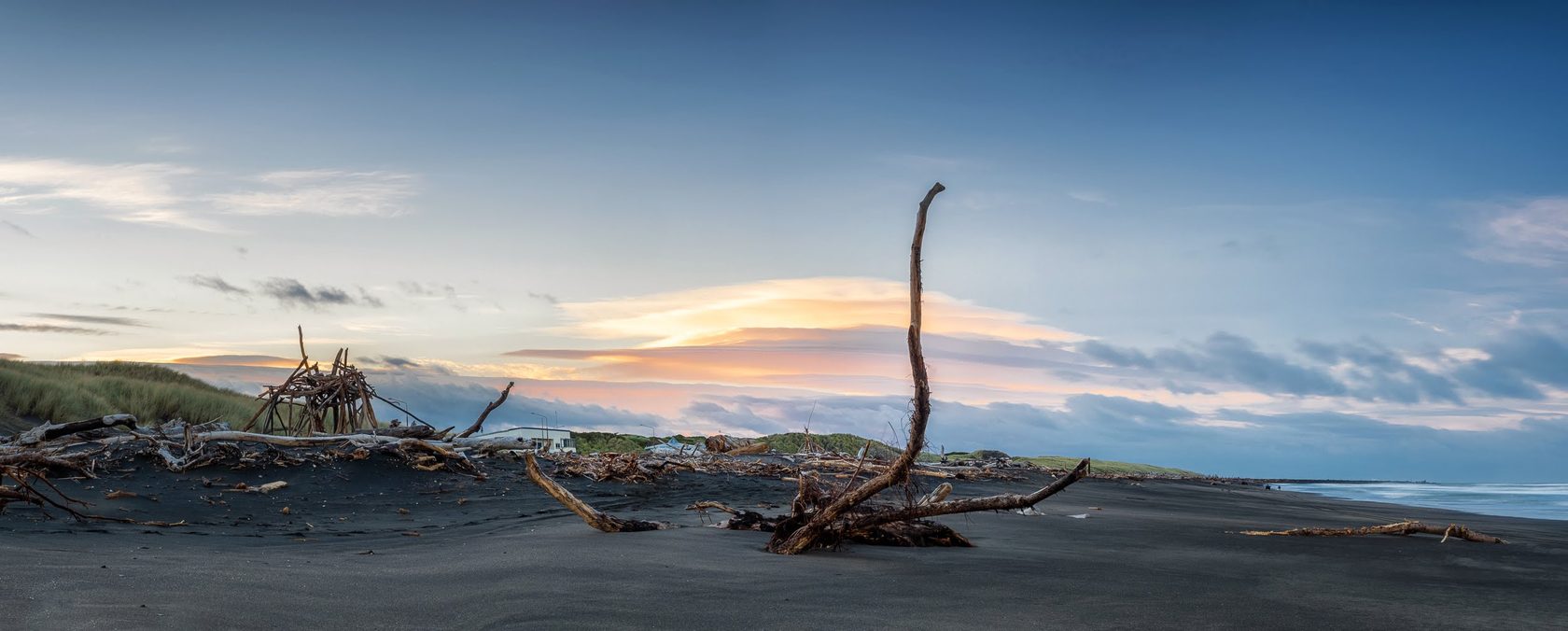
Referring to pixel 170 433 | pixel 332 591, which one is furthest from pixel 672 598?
pixel 170 433

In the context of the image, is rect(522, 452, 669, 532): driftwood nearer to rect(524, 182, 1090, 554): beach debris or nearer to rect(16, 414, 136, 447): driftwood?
rect(524, 182, 1090, 554): beach debris

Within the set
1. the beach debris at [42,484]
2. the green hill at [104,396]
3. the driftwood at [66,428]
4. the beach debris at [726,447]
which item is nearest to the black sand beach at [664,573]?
the beach debris at [42,484]

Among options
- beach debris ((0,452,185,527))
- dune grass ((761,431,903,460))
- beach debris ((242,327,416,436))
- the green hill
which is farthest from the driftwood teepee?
dune grass ((761,431,903,460))

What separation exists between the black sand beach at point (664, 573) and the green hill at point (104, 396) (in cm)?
1199

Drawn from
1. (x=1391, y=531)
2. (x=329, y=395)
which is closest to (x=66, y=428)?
(x=329, y=395)

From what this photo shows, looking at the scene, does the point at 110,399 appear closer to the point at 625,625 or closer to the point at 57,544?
the point at 57,544

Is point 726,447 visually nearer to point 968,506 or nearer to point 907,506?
point 907,506

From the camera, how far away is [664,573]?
15.6 feet

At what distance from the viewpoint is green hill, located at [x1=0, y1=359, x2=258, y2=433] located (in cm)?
1831

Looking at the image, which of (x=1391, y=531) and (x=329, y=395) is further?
(x=329, y=395)

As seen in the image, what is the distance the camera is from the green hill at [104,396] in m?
18.3

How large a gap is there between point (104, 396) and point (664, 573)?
67.2ft

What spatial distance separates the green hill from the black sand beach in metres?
12.0

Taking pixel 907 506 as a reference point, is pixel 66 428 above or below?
below
